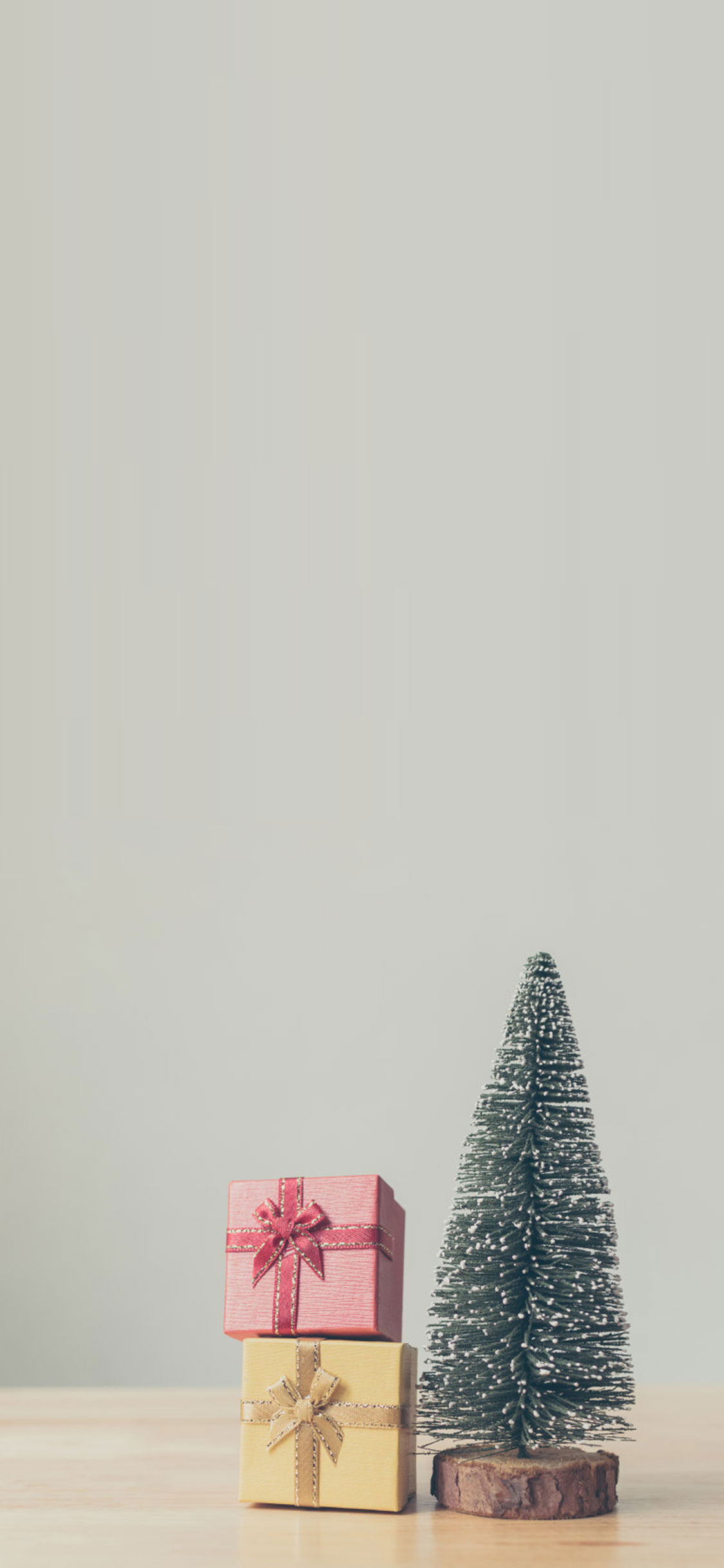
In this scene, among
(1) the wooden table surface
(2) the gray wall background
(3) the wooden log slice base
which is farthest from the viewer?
(2) the gray wall background

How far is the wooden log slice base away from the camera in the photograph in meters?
1.34

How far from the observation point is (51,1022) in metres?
3.21

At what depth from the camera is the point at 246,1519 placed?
4.55ft

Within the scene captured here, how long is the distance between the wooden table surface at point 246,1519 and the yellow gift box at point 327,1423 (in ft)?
0.07

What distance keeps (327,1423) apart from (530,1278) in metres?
0.24

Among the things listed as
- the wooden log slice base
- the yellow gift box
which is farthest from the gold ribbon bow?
the wooden log slice base

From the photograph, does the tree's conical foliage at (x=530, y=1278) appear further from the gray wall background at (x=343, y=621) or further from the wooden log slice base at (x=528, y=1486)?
the gray wall background at (x=343, y=621)

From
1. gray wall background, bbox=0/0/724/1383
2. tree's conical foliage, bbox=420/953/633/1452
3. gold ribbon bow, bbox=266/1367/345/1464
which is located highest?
gray wall background, bbox=0/0/724/1383

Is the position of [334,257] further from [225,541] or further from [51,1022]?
[51,1022]

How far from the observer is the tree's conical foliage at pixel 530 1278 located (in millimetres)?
1394

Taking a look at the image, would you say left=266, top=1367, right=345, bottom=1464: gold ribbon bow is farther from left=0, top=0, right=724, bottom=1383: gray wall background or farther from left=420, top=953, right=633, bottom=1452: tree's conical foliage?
left=0, top=0, right=724, bottom=1383: gray wall background

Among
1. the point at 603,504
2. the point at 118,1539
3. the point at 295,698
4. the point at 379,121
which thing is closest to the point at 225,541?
the point at 295,698

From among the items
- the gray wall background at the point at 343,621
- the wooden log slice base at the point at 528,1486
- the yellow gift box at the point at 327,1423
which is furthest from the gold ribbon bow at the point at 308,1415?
the gray wall background at the point at 343,621

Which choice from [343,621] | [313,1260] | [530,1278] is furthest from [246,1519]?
[343,621]
